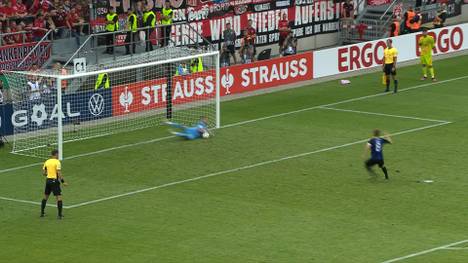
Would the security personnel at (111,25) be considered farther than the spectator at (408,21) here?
No

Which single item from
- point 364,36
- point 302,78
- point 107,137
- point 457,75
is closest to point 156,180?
point 107,137

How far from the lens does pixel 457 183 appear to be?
34.3 metres

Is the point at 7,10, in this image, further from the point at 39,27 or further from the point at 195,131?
the point at 195,131

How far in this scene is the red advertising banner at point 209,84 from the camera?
4300 cm

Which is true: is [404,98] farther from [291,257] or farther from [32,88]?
[291,257]

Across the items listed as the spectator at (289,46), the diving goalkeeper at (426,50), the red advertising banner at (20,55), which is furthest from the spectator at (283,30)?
the red advertising banner at (20,55)

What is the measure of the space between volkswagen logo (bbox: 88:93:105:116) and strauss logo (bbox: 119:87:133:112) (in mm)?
768

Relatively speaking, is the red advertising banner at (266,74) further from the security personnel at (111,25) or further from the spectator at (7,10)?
the spectator at (7,10)

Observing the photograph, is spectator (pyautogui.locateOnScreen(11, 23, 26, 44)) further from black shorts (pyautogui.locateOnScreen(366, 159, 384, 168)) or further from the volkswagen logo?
black shorts (pyautogui.locateOnScreen(366, 159, 384, 168))

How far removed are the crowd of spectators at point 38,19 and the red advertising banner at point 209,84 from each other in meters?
5.61

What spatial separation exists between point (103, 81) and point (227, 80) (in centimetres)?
589

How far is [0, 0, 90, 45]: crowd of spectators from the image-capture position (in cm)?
4628

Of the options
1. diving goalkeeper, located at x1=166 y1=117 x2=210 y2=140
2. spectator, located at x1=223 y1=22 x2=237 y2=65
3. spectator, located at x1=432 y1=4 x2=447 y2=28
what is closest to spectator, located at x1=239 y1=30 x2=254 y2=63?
spectator, located at x1=223 y1=22 x2=237 y2=65

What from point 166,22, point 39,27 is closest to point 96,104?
point 39,27
